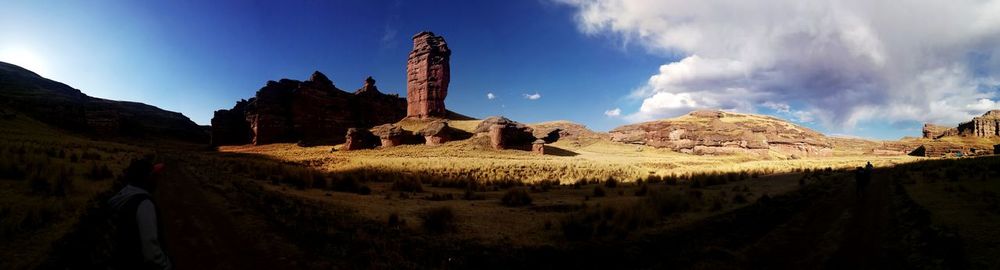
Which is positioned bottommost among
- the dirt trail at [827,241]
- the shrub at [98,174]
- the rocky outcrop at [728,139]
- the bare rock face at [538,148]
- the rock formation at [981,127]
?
the dirt trail at [827,241]

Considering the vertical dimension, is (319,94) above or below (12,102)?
above

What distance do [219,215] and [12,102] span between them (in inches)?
2740

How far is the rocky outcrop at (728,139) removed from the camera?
6988 cm

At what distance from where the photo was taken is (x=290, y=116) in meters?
58.6

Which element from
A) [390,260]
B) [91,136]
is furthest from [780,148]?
[91,136]

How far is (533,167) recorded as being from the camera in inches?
1325

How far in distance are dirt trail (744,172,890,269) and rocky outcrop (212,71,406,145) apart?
54733 mm

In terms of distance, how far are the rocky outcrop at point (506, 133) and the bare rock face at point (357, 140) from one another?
13635 millimetres

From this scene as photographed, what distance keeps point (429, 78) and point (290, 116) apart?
21.4 meters

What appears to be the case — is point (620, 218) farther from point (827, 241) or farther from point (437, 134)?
point (437, 134)

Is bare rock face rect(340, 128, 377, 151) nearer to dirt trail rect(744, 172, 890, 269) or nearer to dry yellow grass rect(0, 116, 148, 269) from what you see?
dry yellow grass rect(0, 116, 148, 269)

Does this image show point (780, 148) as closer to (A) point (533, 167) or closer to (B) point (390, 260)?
(A) point (533, 167)

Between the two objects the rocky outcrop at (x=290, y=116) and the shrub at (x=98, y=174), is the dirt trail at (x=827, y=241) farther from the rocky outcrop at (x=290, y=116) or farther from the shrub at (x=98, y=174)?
the rocky outcrop at (x=290, y=116)

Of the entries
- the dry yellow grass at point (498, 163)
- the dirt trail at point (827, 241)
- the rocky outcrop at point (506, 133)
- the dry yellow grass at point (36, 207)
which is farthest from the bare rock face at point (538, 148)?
the dry yellow grass at point (36, 207)
